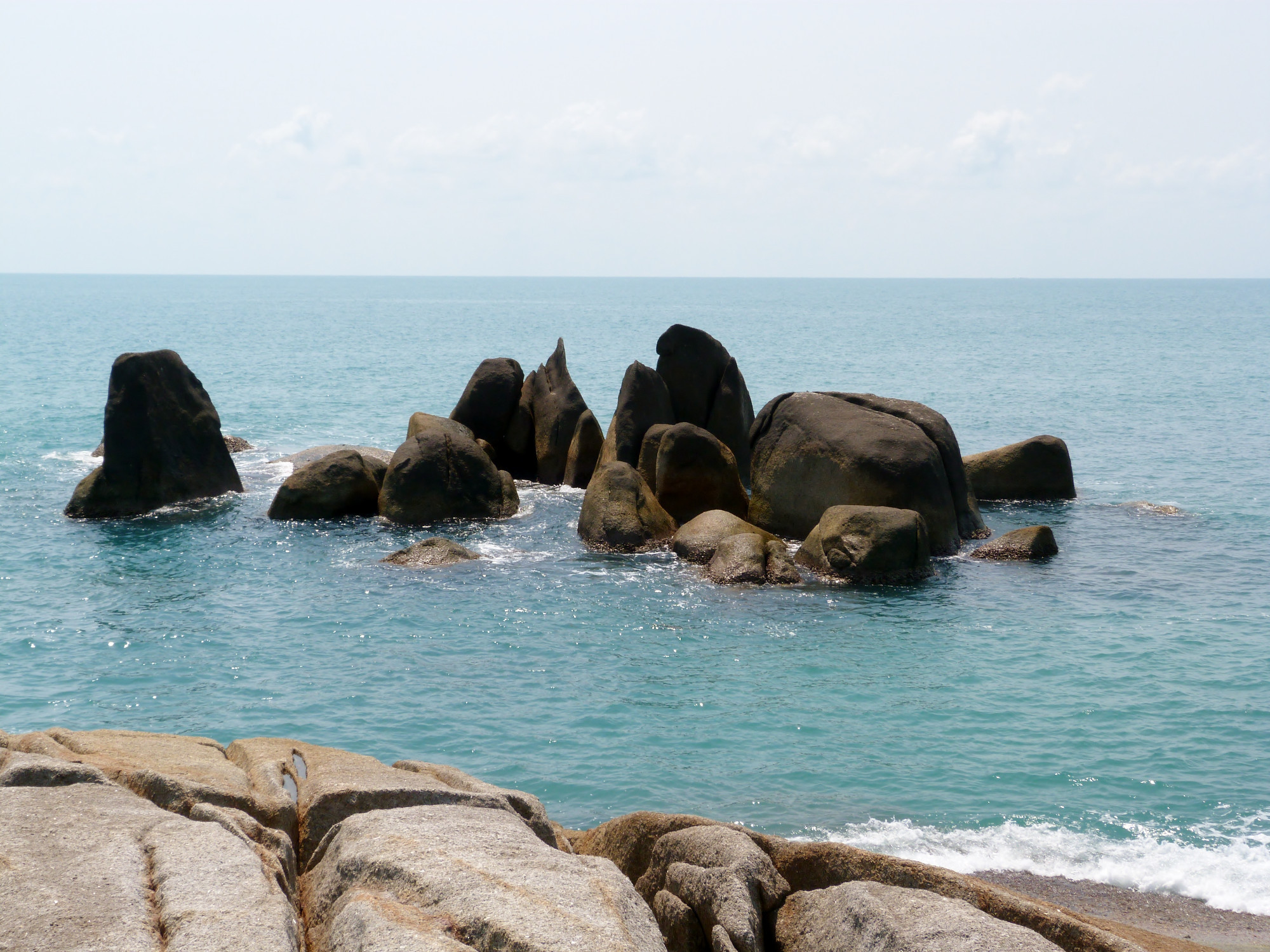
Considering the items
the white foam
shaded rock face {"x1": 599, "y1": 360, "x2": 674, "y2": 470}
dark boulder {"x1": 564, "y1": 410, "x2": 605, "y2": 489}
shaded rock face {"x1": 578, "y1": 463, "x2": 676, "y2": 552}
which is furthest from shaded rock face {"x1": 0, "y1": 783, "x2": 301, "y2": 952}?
dark boulder {"x1": 564, "y1": 410, "x2": 605, "y2": 489}

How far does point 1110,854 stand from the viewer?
40.1 feet

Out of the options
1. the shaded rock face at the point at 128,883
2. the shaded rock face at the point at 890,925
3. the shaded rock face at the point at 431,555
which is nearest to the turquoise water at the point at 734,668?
the shaded rock face at the point at 431,555

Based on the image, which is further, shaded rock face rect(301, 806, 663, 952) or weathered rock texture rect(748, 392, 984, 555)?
weathered rock texture rect(748, 392, 984, 555)

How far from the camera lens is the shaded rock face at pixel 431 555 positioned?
23.7m

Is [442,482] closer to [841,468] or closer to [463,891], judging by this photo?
[841,468]

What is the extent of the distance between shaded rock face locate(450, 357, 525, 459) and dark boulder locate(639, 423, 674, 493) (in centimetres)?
678

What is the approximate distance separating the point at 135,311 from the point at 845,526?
187m

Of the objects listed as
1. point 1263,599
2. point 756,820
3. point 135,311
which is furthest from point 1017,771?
point 135,311

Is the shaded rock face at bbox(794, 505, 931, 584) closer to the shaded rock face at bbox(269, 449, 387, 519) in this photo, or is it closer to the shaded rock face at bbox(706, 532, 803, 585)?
the shaded rock face at bbox(706, 532, 803, 585)

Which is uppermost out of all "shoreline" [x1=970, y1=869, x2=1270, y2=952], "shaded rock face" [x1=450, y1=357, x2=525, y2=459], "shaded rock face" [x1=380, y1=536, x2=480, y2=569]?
"shaded rock face" [x1=450, y1=357, x2=525, y2=459]

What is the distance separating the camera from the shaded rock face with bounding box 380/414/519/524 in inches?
1092

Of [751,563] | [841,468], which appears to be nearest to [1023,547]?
[841,468]

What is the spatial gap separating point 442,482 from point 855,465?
1090 centimetres

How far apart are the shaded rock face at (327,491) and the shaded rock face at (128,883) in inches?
840
